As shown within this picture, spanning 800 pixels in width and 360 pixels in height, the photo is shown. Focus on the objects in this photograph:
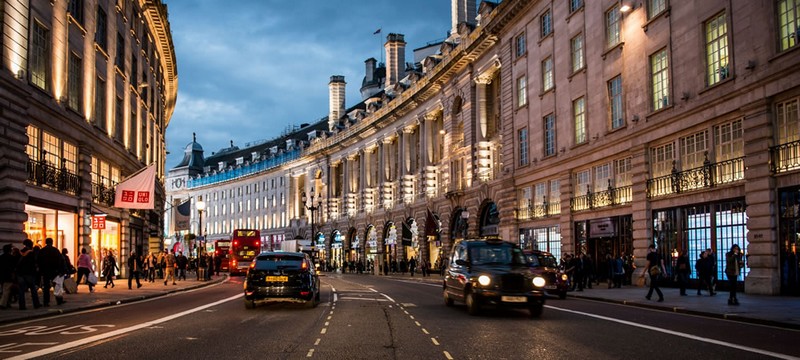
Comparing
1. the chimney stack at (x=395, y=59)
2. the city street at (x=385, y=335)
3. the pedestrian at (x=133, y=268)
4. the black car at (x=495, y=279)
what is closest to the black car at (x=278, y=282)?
the city street at (x=385, y=335)

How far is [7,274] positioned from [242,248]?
43239mm

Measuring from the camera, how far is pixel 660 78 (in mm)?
33156

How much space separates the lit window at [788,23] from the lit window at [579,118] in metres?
15.3

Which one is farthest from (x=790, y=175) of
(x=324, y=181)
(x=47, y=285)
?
(x=324, y=181)

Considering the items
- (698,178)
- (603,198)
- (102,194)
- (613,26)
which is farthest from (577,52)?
(102,194)

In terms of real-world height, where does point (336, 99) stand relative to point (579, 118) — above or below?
above

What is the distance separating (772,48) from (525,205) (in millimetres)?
24747

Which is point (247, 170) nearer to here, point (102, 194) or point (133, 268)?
point (102, 194)

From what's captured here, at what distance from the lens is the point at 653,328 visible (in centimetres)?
1667

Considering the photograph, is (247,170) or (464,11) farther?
(247,170)

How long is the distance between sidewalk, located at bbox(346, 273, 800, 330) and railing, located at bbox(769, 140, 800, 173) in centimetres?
402

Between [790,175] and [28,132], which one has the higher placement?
[28,132]

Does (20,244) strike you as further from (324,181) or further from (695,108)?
(324,181)

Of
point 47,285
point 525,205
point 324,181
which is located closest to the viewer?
point 47,285
